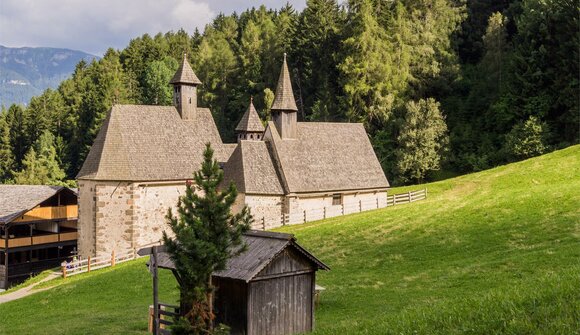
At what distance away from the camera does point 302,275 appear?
1738 centimetres

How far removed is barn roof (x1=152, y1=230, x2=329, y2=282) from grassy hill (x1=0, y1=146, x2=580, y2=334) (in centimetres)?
245

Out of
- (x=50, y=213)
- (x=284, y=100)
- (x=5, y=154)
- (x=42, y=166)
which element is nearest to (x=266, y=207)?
(x=284, y=100)

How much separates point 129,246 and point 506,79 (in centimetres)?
4324

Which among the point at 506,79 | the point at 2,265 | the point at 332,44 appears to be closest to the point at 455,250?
the point at 2,265

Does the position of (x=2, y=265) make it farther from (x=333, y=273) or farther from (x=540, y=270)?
(x=540, y=270)

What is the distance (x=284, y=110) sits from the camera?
43.7 meters

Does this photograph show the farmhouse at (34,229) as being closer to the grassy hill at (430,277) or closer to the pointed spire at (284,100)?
the grassy hill at (430,277)

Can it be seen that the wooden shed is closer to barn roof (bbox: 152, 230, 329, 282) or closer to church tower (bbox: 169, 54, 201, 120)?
barn roof (bbox: 152, 230, 329, 282)

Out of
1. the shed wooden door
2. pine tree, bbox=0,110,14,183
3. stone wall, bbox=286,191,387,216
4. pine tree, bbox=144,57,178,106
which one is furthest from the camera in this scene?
pine tree, bbox=144,57,178,106

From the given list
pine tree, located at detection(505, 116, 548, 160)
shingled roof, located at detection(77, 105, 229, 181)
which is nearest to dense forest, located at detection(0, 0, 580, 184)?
pine tree, located at detection(505, 116, 548, 160)

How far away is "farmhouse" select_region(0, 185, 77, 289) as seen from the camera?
140 feet

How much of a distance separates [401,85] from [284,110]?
25.1 meters

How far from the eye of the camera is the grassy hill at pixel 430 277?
10366mm

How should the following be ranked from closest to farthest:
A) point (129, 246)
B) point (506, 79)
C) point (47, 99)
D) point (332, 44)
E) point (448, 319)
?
point (448, 319), point (129, 246), point (506, 79), point (332, 44), point (47, 99)
